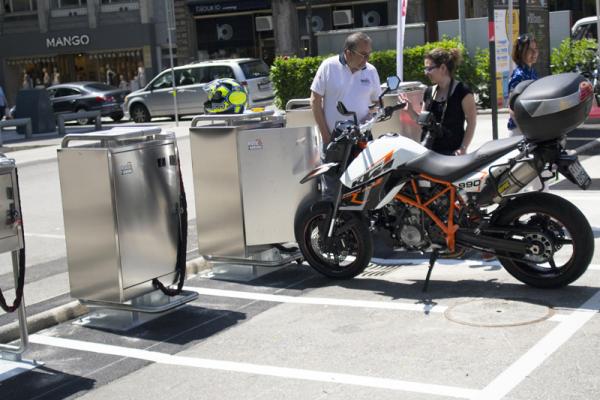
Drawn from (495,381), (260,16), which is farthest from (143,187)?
(260,16)

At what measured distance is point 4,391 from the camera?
5414mm

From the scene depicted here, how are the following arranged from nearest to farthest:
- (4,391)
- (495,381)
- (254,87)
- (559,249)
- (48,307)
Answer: (495,381), (4,391), (559,249), (48,307), (254,87)

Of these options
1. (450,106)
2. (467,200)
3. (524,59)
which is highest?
(524,59)

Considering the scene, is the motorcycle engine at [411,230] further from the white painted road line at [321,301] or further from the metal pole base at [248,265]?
the metal pole base at [248,265]

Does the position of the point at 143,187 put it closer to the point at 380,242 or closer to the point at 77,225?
the point at 77,225

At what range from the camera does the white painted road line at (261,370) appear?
4.88m

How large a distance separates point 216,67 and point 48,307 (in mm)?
22175

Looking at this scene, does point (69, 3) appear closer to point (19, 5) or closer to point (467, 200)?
point (19, 5)

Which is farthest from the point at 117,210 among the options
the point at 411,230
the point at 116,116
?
the point at 116,116

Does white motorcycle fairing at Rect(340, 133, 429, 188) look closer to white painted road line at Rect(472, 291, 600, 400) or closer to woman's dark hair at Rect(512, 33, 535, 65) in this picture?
white painted road line at Rect(472, 291, 600, 400)

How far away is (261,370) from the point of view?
17.8 feet

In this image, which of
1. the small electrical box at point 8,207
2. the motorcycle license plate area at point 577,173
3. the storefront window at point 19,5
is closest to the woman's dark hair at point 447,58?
the motorcycle license plate area at point 577,173

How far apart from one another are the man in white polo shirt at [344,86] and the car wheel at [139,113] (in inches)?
897

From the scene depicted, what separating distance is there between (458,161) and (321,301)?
4.75 feet
